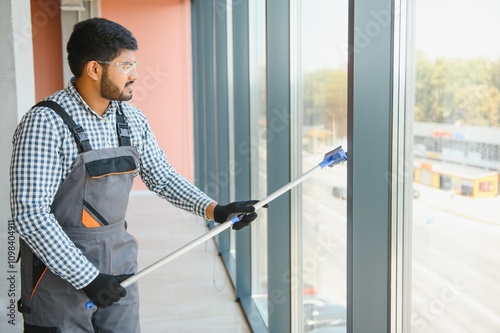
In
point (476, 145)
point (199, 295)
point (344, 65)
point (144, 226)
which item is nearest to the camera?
point (476, 145)

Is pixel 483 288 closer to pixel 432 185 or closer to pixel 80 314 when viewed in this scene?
pixel 432 185

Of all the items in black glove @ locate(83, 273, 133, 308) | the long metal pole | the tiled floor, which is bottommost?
the tiled floor

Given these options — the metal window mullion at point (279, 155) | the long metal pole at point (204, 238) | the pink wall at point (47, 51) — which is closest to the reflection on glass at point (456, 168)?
the long metal pole at point (204, 238)

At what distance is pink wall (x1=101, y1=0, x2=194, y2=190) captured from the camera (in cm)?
807

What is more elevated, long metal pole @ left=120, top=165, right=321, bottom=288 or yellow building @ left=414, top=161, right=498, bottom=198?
yellow building @ left=414, top=161, right=498, bottom=198

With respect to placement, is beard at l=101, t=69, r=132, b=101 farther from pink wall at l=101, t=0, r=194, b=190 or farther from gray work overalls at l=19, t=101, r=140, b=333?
pink wall at l=101, t=0, r=194, b=190

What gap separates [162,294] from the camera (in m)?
3.96

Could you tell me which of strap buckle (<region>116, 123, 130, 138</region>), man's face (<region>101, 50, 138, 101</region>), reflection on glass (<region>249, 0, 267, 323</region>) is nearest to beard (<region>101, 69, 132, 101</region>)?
man's face (<region>101, 50, 138, 101</region>)

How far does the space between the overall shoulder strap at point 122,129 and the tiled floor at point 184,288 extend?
1.89m

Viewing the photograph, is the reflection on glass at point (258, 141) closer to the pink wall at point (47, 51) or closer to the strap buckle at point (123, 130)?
the strap buckle at point (123, 130)

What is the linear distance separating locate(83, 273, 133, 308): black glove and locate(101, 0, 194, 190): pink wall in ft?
21.9

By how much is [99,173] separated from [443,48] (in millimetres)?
1044

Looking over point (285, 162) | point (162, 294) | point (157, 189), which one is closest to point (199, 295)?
point (162, 294)

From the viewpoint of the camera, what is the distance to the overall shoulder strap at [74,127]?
5.31ft
